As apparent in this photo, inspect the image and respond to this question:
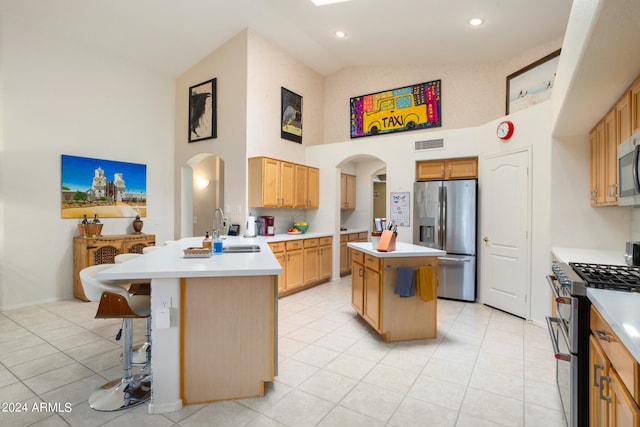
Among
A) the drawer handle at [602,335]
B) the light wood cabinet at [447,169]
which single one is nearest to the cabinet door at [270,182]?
the light wood cabinet at [447,169]

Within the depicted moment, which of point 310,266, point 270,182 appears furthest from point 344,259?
point 270,182

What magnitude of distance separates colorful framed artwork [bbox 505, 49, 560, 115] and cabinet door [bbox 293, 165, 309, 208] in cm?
353

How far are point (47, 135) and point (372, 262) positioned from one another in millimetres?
4848

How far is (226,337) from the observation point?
86.8 inches

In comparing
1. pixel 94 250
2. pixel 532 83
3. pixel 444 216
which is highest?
pixel 532 83

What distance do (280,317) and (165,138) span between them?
4.17 metres

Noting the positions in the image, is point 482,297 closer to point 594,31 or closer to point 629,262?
point 629,262

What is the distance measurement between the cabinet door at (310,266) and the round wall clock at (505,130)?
3323 millimetres

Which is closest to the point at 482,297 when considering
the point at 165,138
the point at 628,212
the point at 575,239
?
the point at 575,239

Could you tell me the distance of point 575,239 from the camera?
11.4 feet

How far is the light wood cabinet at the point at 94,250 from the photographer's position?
15.2 feet

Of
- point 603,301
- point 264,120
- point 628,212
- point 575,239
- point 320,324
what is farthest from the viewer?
point 264,120

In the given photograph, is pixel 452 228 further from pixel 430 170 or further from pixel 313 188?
pixel 313 188

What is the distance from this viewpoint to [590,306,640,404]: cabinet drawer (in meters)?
1.03
